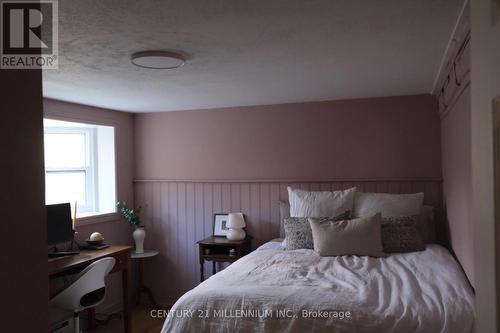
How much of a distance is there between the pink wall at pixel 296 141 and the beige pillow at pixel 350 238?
3.13ft

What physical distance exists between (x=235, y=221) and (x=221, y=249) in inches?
12.6

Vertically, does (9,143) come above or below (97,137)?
below

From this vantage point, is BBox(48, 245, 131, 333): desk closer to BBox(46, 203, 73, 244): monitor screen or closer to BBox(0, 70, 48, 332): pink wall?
BBox(46, 203, 73, 244): monitor screen

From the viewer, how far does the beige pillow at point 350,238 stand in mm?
3000

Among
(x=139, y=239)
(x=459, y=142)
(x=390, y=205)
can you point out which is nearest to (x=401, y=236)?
(x=390, y=205)

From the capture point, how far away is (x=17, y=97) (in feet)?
2.42

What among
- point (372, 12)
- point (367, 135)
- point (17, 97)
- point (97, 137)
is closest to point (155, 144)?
point (97, 137)

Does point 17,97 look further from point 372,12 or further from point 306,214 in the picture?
point 306,214

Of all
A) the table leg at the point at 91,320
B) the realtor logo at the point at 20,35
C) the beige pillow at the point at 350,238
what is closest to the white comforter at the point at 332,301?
the beige pillow at the point at 350,238

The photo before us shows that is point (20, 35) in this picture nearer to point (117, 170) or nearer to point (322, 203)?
point (322, 203)

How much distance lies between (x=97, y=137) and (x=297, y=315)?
3270 millimetres

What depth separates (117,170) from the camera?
14.6 feet

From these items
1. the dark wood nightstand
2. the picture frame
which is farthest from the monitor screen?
the picture frame

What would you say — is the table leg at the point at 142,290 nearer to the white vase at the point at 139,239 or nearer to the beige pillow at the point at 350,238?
the white vase at the point at 139,239
